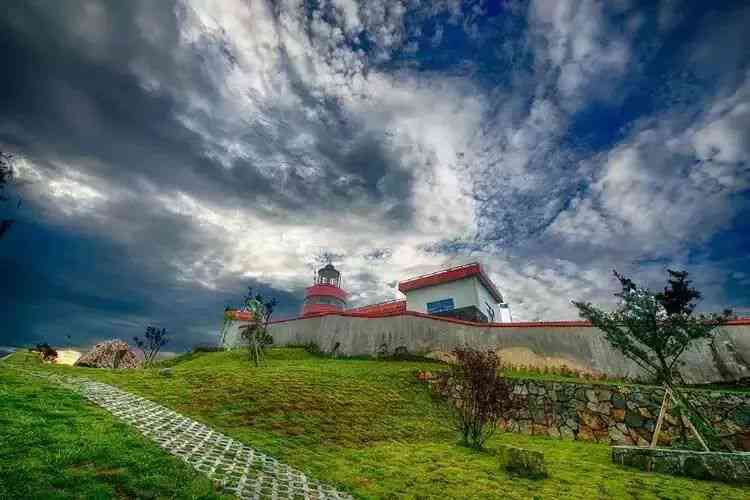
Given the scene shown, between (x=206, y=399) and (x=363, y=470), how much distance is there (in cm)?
677

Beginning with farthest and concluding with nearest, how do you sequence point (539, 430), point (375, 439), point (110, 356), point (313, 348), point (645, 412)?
1. point (313, 348)
2. point (110, 356)
3. point (539, 430)
4. point (645, 412)
5. point (375, 439)

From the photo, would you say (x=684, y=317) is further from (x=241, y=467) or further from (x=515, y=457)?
(x=241, y=467)

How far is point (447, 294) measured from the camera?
99.6 feet

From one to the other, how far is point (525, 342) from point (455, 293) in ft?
32.8

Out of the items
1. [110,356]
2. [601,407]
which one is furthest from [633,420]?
[110,356]

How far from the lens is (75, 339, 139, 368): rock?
74.2 feet

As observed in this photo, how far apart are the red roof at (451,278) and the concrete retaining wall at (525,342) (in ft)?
24.4

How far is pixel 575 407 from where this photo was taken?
594 inches

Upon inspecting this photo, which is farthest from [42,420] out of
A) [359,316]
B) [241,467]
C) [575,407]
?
[359,316]

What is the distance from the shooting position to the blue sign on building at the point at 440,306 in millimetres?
29812

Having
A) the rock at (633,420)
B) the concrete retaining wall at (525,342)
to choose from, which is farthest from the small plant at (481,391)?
the concrete retaining wall at (525,342)

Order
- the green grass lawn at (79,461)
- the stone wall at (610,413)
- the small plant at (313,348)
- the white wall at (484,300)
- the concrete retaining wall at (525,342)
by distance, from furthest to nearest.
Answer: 1. the white wall at (484,300)
2. the small plant at (313,348)
3. the concrete retaining wall at (525,342)
4. the stone wall at (610,413)
5. the green grass lawn at (79,461)

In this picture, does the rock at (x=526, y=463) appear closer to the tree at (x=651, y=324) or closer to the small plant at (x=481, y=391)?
the small plant at (x=481, y=391)

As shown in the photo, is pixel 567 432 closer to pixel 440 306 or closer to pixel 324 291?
pixel 440 306
